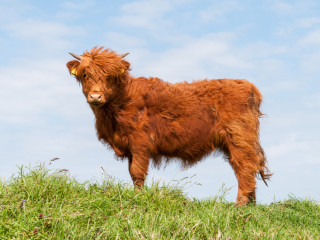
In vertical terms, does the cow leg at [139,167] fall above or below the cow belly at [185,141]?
below

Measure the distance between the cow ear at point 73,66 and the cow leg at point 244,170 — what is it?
3172mm

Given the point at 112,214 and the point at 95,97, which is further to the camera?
the point at 95,97

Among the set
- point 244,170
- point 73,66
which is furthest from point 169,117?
point 73,66

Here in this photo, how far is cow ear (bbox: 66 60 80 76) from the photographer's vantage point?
7.39 m

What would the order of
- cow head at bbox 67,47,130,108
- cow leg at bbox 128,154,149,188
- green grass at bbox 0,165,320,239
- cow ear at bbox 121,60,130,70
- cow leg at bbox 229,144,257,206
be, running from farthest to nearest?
1. cow leg at bbox 229,144,257,206
2. cow ear at bbox 121,60,130,70
3. cow leg at bbox 128,154,149,188
4. cow head at bbox 67,47,130,108
5. green grass at bbox 0,165,320,239

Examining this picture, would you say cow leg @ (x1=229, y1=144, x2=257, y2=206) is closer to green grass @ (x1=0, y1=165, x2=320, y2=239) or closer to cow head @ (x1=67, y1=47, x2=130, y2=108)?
green grass @ (x1=0, y1=165, x2=320, y2=239)

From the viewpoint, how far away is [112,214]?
5484mm

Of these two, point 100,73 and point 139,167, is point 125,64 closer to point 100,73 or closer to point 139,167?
point 100,73

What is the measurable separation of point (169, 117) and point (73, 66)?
6.27 ft

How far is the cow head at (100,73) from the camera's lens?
7.00 metres

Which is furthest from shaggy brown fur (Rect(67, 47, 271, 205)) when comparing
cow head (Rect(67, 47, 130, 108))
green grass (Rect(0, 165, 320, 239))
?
green grass (Rect(0, 165, 320, 239))

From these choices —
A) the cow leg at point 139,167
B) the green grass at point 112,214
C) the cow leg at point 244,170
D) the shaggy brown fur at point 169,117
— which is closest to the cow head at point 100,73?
the shaggy brown fur at point 169,117

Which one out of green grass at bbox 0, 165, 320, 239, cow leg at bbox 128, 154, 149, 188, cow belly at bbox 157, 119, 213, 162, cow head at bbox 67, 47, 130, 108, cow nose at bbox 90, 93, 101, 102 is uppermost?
cow head at bbox 67, 47, 130, 108

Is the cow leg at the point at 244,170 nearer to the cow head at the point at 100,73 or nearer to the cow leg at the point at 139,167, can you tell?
the cow leg at the point at 139,167
